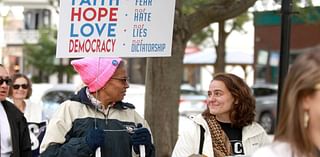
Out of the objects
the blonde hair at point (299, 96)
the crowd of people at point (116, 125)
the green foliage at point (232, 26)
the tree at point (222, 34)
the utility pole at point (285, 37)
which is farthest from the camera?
the green foliage at point (232, 26)

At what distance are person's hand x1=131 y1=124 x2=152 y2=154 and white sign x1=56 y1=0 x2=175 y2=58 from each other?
0.70 m

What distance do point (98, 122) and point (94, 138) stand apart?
0.22 m

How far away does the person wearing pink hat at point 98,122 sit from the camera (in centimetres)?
458

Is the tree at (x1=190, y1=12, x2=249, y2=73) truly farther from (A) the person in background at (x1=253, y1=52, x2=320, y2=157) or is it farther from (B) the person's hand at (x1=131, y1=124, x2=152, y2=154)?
(A) the person in background at (x1=253, y1=52, x2=320, y2=157)

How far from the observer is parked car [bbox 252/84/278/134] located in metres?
22.9

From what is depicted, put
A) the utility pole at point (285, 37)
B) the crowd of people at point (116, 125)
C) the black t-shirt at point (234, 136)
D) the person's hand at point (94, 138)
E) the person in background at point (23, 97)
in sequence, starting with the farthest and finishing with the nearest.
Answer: the person in background at point (23, 97), the utility pole at point (285, 37), the black t-shirt at point (234, 136), the crowd of people at point (116, 125), the person's hand at point (94, 138)

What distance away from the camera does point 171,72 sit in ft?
29.2

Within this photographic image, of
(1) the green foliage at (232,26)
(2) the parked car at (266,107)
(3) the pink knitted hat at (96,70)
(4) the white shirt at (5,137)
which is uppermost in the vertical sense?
(1) the green foliage at (232,26)

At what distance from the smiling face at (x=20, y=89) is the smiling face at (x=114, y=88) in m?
3.68

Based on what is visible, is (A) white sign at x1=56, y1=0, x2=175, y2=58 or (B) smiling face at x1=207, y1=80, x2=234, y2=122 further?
(A) white sign at x1=56, y1=0, x2=175, y2=58

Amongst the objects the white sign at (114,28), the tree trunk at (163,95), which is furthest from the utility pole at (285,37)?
the tree trunk at (163,95)

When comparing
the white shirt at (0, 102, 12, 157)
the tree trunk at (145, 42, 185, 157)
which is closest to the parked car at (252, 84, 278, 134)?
the tree trunk at (145, 42, 185, 157)

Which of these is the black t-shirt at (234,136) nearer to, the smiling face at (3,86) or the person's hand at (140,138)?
the person's hand at (140,138)

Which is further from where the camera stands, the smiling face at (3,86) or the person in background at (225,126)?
the smiling face at (3,86)
